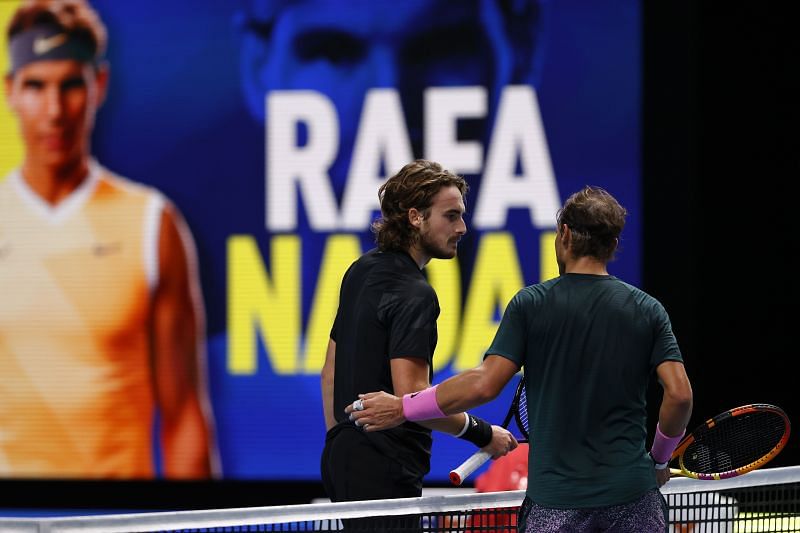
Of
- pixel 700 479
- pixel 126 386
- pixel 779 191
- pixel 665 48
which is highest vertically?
pixel 665 48

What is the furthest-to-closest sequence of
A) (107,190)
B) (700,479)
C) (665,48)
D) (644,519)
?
1. (107,190)
2. (665,48)
3. (700,479)
4. (644,519)

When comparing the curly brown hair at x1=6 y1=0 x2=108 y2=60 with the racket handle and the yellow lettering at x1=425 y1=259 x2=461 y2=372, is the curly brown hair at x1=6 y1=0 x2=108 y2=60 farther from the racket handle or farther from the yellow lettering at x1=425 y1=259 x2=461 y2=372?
the racket handle

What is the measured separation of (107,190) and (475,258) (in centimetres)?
239

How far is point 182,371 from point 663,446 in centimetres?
482

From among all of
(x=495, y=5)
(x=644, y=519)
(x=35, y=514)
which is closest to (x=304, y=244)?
(x=495, y=5)

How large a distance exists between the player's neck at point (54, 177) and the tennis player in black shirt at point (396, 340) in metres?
4.37

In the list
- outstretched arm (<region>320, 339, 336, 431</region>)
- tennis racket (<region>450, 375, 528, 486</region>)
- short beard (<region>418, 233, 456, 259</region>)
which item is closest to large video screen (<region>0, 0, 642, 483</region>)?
outstretched arm (<region>320, 339, 336, 431</region>)

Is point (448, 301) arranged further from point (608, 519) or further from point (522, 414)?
point (608, 519)

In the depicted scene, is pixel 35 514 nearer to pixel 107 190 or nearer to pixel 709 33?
pixel 107 190

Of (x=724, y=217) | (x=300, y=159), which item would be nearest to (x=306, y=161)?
(x=300, y=159)

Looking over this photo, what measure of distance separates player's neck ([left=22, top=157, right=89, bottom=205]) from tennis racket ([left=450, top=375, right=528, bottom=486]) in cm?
482

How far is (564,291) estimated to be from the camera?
9.76 ft

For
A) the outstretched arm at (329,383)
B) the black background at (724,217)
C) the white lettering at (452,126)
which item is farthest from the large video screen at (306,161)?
the outstretched arm at (329,383)

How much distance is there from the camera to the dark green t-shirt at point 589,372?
9.64 feet
